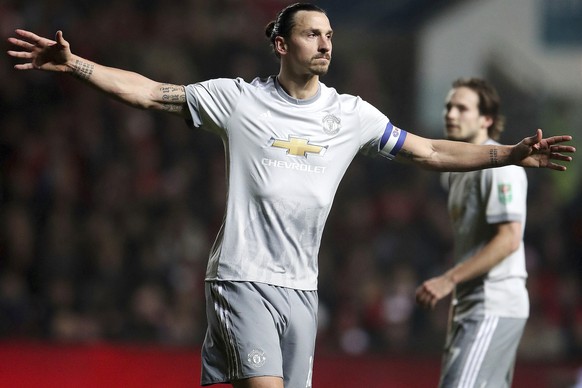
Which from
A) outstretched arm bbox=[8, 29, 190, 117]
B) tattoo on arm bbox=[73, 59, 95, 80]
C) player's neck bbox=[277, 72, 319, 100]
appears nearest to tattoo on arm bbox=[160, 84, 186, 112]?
outstretched arm bbox=[8, 29, 190, 117]

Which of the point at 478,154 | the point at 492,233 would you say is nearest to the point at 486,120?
the point at 492,233

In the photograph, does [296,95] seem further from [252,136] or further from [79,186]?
[79,186]

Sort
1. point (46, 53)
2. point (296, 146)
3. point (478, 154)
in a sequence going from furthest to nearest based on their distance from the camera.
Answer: point (478, 154), point (296, 146), point (46, 53)

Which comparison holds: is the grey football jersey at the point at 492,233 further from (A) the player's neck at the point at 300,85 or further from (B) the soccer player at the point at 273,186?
(A) the player's neck at the point at 300,85

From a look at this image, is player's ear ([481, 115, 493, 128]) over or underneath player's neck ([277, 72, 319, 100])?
underneath

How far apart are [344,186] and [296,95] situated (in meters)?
6.13

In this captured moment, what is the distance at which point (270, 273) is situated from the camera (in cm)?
414

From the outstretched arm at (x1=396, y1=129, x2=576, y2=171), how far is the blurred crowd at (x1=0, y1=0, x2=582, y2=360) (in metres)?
4.06

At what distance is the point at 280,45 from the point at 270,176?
602 millimetres

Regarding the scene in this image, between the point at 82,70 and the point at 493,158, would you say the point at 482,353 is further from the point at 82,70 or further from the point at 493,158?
the point at 82,70

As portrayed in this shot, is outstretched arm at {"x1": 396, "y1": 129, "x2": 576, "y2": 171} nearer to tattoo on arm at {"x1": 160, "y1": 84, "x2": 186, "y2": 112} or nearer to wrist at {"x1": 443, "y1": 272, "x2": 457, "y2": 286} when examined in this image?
wrist at {"x1": 443, "y1": 272, "x2": 457, "y2": 286}

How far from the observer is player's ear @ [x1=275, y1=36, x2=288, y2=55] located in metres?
4.33

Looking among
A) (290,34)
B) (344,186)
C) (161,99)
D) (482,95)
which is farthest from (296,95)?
(344,186)

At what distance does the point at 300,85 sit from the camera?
429cm
